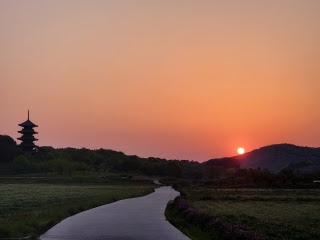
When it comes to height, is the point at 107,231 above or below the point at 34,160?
below

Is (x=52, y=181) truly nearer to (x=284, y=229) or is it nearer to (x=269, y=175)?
(x=269, y=175)

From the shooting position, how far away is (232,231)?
21.6m

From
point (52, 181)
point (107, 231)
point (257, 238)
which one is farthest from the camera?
point (52, 181)

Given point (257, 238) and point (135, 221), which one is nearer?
point (257, 238)

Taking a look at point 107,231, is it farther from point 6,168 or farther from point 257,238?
point 6,168

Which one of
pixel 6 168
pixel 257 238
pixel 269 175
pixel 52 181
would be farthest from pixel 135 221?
pixel 6 168

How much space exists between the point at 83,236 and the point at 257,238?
292 inches

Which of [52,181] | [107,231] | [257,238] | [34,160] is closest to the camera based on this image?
[257,238]

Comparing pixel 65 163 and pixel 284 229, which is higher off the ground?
pixel 65 163

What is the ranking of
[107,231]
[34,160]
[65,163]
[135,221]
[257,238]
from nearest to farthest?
[257,238] → [107,231] → [135,221] → [65,163] → [34,160]

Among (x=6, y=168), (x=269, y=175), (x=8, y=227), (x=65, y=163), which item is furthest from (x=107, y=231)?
(x=6, y=168)

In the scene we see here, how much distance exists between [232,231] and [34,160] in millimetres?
181556

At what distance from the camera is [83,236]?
21406mm

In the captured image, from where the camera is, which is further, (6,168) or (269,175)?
(6,168)
